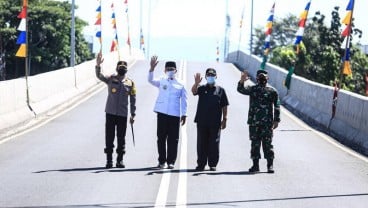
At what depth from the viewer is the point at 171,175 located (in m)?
12.1

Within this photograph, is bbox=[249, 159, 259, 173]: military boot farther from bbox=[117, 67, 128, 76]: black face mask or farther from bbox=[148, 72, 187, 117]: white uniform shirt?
bbox=[117, 67, 128, 76]: black face mask

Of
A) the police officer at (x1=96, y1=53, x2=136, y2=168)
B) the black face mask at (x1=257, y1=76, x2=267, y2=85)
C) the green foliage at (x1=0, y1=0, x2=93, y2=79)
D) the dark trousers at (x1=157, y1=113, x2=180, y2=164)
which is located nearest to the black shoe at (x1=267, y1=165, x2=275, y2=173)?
the black face mask at (x1=257, y1=76, x2=267, y2=85)

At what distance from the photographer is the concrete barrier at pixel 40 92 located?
18547 mm

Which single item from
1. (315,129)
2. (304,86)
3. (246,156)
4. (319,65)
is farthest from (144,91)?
(319,65)

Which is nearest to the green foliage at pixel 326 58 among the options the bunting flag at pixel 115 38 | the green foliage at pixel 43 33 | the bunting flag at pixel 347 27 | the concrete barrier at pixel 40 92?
the bunting flag at pixel 115 38

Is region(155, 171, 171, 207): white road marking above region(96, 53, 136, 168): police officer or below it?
below

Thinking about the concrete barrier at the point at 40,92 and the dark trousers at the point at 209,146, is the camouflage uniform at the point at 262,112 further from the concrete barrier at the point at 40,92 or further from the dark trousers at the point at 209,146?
the concrete barrier at the point at 40,92

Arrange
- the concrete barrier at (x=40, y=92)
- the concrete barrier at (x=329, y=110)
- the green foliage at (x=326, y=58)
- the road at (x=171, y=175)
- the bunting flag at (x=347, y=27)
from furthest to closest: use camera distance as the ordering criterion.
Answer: the green foliage at (x=326, y=58)
the bunting flag at (x=347, y=27)
the concrete barrier at (x=40, y=92)
the concrete barrier at (x=329, y=110)
the road at (x=171, y=175)

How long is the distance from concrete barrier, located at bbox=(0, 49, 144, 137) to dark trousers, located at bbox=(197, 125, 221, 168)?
6305 mm

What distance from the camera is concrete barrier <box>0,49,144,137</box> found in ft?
60.8

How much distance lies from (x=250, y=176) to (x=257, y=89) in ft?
4.64

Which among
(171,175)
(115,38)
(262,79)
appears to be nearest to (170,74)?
(262,79)

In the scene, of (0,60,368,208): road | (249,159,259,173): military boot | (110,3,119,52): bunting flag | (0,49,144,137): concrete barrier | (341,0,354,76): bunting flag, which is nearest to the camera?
(0,60,368,208): road

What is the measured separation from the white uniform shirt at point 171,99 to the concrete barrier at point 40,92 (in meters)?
6.00
